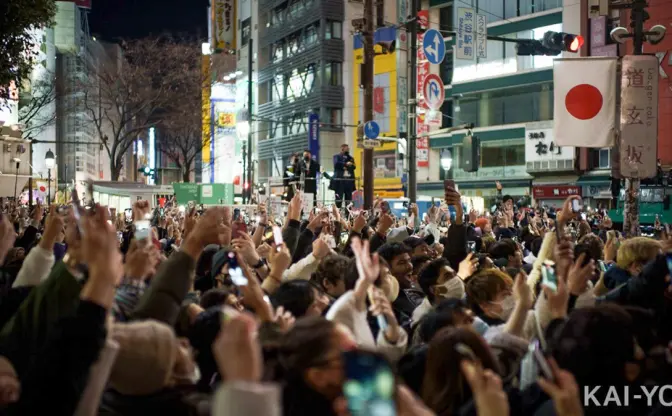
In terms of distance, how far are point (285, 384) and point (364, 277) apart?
4.30 ft

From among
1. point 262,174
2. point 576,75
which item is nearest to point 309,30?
point 262,174

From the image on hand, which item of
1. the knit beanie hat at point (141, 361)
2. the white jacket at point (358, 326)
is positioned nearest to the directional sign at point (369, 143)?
the white jacket at point (358, 326)

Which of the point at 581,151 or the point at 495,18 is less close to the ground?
the point at 495,18

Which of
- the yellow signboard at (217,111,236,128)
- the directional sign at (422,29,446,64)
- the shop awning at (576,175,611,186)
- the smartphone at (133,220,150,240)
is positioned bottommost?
the smartphone at (133,220,150,240)

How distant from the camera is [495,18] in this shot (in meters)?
40.0

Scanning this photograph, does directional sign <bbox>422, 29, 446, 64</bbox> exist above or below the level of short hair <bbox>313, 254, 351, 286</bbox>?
above

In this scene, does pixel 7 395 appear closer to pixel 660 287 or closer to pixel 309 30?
pixel 660 287

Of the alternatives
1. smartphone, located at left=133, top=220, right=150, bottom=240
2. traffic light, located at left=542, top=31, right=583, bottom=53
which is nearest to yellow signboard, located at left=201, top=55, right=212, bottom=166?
traffic light, located at left=542, top=31, right=583, bottom=53

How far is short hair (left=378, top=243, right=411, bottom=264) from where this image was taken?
20.1 ft

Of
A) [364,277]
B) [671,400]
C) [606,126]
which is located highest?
[606,126]

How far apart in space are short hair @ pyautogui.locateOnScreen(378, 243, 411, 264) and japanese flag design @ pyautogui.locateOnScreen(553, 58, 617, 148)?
447 cm

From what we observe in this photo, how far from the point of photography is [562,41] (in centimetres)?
1614

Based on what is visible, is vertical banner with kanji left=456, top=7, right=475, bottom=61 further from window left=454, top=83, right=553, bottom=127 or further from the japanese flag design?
window left=454, top=83, right=553, bottom=127

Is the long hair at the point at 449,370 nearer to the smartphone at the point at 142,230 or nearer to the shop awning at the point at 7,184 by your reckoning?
the smartphone at the point at 142,230
